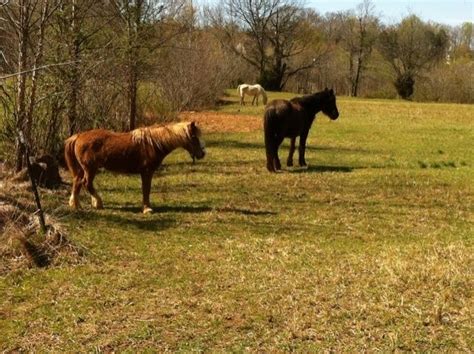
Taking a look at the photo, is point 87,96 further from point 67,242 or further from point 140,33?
point 67,242

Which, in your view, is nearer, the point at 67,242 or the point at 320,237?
the point at 67,242

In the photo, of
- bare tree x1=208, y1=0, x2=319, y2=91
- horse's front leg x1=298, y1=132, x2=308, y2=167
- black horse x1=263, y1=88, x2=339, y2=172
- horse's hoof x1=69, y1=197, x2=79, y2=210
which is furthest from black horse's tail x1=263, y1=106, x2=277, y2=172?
bare tree x1=208, y1=0, x2=319, y2=91

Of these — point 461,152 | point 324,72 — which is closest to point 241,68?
point 324,72

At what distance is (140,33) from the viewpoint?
15359 mm

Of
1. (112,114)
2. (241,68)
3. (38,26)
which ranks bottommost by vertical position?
(112,114)

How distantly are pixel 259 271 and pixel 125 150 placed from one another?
11.2ft

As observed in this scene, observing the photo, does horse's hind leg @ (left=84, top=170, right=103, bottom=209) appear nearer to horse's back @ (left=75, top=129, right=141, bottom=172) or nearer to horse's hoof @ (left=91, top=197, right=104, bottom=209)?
horse's hoof @ (left=91, top=197, right=104, bottom=209)

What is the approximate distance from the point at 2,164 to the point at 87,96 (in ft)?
10.9

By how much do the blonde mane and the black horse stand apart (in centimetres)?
414

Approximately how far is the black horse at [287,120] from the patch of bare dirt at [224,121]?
8.13 m

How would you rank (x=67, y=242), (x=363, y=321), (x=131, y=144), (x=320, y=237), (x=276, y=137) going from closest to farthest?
(x=363, y=321) → (x=67, y=242) → (x=320, y=237) → (x=131, y=144) → (x=276, y=137)

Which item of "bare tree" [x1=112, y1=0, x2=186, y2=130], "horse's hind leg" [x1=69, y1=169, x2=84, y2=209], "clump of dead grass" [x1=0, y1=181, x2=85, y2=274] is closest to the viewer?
"clump of dead grass" [x1=0, y1=181, x2=85, y2=274]

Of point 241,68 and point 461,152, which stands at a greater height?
point 241,68

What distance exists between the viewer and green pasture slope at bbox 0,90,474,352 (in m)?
4.51
